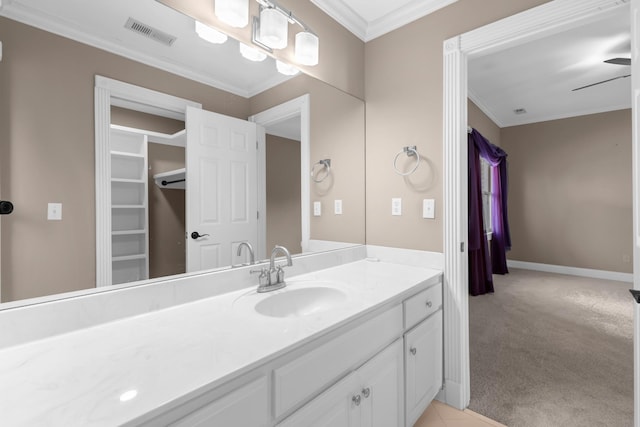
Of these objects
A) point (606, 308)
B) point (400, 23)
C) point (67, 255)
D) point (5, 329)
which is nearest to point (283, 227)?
point (67, 255)

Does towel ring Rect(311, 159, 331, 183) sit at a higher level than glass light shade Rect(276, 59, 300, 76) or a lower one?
lower

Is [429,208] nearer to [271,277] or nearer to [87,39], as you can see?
[271,277]

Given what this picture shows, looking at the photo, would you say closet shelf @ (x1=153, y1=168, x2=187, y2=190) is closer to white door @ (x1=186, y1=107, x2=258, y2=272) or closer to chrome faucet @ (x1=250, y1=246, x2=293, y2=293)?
white door @ (x1=186, y1=107, x2=258, y2=272)

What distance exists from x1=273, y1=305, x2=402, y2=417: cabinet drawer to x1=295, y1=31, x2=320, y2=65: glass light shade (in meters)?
1.41

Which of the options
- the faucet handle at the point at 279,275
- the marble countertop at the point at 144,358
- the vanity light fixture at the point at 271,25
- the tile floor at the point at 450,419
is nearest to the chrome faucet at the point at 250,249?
the faucet handle at the point at 279,275

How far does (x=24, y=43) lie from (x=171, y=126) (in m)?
0.44

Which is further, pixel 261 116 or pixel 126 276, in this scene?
pixel 261 116

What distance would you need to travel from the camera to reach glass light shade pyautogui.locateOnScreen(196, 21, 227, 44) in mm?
1300

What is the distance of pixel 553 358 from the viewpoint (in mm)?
2307

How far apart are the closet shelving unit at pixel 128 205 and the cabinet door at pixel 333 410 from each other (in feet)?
2.41

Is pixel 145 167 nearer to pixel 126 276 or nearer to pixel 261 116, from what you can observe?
pixel 126 276

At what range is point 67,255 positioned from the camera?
95cm

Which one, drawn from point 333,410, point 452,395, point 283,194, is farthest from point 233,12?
point 452,395

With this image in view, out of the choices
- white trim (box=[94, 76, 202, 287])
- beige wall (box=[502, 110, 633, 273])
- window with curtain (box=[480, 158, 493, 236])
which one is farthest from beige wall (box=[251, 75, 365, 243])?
beige wall (box=[502, 110, 633, 273])
